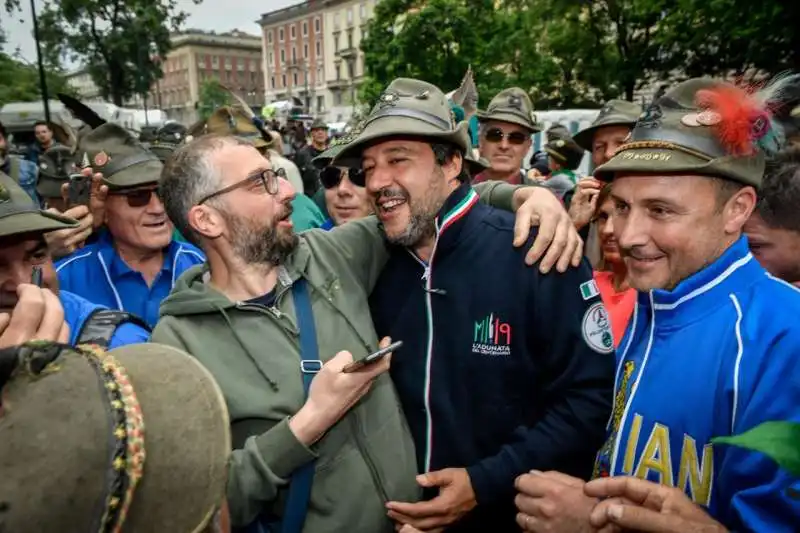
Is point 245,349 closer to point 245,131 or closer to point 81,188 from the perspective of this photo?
point 81,188

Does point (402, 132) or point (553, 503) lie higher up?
point (402, 132)

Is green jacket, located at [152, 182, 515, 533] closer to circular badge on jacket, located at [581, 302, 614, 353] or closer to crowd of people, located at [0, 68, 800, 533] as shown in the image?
crowd of people, located at [0, 68, 800, 533]

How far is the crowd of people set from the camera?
1592 millimetres

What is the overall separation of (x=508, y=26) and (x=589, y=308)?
99.7 feet

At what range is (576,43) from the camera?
23172mm

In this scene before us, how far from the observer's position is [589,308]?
2.17 metres

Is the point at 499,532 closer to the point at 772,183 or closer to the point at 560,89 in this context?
the point at 772,183

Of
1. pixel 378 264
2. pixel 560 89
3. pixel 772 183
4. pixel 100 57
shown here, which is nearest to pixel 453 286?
pixel 378 264

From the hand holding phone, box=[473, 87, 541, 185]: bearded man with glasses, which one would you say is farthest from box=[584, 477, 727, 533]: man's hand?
box=[473, 87, 541, 185]: bearded man with glasses

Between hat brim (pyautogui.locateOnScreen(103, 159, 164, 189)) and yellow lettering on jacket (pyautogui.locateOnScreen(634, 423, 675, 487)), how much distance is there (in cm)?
289

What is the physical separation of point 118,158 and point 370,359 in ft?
8.17

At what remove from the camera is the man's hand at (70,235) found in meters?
3.20

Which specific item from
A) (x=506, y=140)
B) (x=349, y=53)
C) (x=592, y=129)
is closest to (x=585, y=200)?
(x=592, y=129)

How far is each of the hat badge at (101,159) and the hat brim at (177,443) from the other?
280cm
